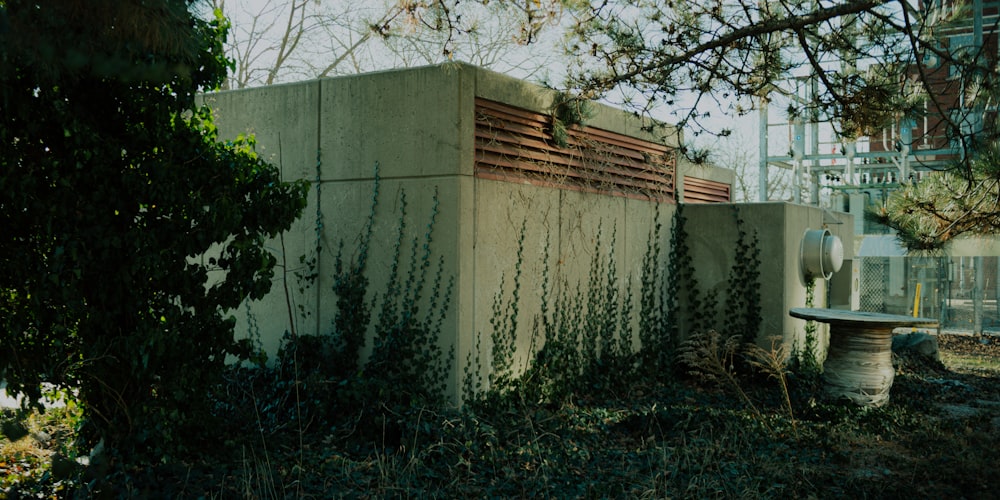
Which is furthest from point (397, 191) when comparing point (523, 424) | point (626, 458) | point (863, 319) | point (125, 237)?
point (863, 319)

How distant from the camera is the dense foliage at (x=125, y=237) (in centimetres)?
462

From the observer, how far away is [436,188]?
6828mm

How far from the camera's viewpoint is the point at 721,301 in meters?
9.77

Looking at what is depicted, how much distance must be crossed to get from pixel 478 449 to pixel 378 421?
30.9 inches

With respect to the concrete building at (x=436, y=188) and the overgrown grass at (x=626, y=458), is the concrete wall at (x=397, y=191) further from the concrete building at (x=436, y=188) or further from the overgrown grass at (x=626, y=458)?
the overgrown grass at (x=626, y=458)

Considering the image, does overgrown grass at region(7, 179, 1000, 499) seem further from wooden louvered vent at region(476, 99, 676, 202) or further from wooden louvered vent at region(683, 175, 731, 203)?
wooden louvered vent at region(683, 175, 731, 203)

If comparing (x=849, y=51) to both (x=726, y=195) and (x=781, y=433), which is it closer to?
(x=781, y=433)

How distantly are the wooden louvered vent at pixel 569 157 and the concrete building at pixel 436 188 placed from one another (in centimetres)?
2

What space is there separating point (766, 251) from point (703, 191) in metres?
2.25

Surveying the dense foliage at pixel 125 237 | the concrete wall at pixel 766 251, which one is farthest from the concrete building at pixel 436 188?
the concrete wall at pixel 766 251

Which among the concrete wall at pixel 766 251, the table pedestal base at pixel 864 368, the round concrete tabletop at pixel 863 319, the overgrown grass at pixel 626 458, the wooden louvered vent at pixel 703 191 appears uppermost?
the wooden louvered vent at pixel 703 191

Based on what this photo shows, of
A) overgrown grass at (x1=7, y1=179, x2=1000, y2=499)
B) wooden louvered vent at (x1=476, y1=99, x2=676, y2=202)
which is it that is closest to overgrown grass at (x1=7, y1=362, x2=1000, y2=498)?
overgrown grass at (x1=7, y1=179, x2=1000, y2=499)

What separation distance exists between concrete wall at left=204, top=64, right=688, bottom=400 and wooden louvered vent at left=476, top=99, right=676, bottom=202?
0.12 m

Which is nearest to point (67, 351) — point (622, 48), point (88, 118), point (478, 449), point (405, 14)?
point (88, 118)
